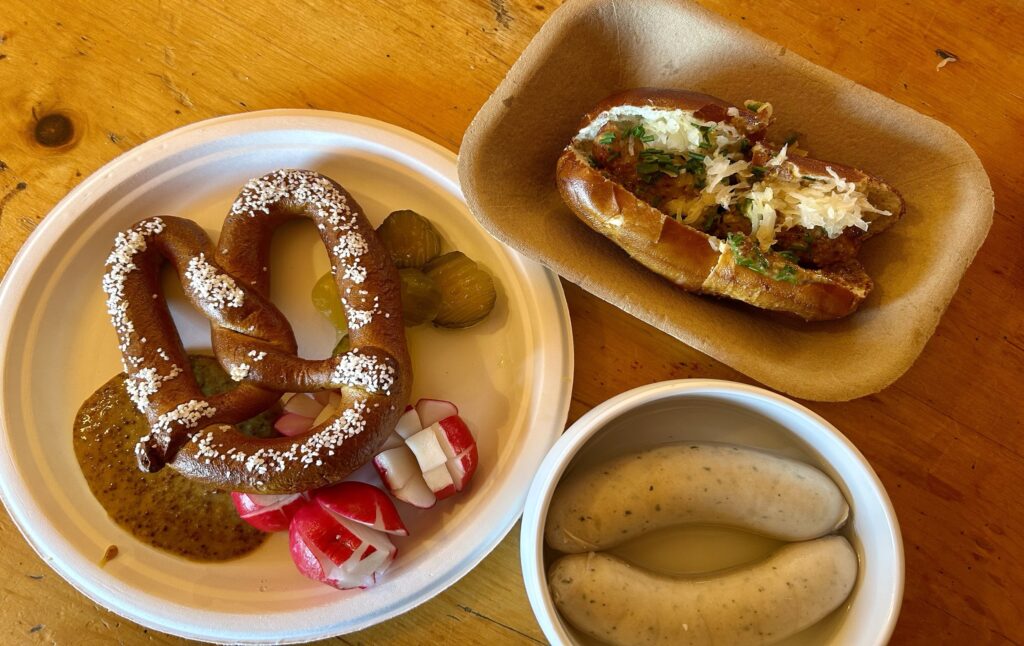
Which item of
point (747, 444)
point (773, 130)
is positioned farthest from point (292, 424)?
point (773, 130)

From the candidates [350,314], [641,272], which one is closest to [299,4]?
[350,314]

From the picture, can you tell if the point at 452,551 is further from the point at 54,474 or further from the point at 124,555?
the point at 54,474

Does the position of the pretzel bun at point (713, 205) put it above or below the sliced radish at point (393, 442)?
above

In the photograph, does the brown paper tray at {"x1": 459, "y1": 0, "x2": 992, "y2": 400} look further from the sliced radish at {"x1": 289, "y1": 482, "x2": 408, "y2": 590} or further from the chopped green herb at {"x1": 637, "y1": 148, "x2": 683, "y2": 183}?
the sliced radish at {"x1": 289, "y1": 482, "x2": 408, "y2": 590}

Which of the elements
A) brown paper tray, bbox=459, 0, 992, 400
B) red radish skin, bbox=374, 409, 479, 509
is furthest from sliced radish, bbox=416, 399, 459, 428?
brown paper tray, bbox=459, 0, 992, 400

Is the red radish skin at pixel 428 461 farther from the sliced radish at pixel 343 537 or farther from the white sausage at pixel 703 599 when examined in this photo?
the white sausage at pixel 703 599

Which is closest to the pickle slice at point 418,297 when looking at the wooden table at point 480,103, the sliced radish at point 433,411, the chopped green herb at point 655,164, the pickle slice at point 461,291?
the pickle slice at point 461,291
